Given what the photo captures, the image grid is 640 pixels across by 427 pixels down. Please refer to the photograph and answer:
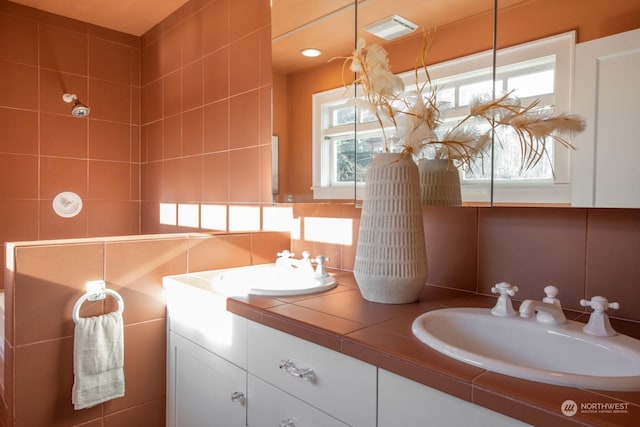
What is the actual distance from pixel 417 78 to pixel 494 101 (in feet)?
0.96

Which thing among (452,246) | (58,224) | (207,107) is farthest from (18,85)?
(452,246)

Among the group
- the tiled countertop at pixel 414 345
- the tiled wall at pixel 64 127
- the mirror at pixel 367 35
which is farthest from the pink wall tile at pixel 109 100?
the tiled countertop at pixel 414 345

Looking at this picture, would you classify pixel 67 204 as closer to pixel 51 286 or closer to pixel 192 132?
pixel 192 132

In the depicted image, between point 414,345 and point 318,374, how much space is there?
0.26 meters

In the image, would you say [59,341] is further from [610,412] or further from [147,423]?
[610,412]

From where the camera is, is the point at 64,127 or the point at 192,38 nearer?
the point at 192,38

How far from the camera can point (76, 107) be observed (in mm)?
2494

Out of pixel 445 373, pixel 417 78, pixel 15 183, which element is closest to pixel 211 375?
pixel 445 373

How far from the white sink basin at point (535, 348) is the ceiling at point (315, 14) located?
2.89 ft

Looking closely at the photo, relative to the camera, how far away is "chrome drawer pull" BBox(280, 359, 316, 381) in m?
0.97

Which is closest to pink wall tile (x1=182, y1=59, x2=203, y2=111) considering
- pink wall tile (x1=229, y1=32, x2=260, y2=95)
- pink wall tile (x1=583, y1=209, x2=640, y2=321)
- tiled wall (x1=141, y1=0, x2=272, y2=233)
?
tiled wall (x1=141, y1=0, x2=272, y2=233)

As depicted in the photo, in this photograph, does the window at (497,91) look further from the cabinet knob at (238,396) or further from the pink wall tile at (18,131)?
the pink wall tile at (18,131)

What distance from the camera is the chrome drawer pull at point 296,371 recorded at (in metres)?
0.97

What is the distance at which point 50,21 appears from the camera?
258cm
